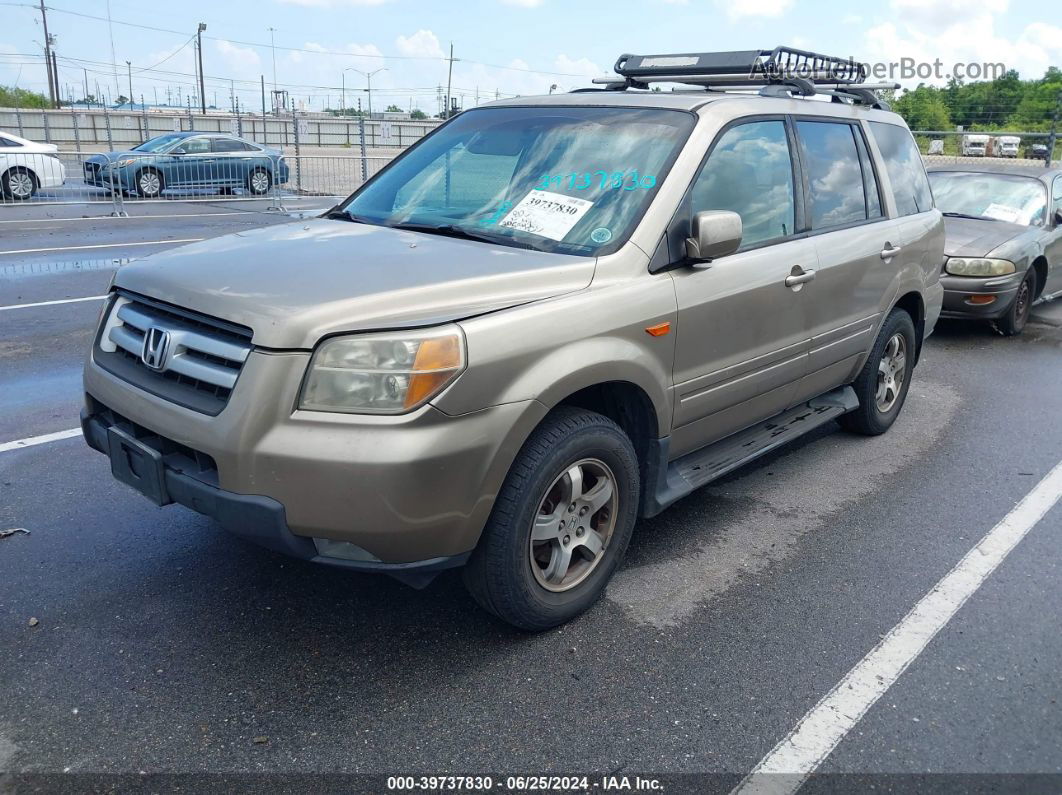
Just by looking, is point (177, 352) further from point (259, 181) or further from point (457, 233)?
point (259, 181)

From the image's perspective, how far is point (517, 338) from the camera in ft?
9.66

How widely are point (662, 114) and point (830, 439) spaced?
260 centimetres

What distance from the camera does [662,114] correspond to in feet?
12.9

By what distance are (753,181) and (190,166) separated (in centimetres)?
1879

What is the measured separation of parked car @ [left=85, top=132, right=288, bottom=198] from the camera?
19297mm

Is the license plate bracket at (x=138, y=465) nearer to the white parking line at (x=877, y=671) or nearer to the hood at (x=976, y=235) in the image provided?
the white parking line at (x=877, y=671)

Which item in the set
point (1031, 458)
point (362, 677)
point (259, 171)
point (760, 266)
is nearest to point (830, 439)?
point (1031, 458)

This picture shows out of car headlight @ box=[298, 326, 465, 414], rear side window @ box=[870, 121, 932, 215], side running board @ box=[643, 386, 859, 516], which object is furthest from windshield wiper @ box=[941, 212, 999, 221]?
car headlight @ box=[298, 326, 465, 414]

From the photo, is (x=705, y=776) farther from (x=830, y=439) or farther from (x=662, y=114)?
(x=830, y=439)


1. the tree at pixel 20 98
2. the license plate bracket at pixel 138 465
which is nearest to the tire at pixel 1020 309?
the license plate bracket at pixel 138 465

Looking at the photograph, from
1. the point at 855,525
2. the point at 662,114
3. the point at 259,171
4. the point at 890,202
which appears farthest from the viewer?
the point at 259,171

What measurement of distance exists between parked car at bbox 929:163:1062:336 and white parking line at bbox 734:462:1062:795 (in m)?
4.30

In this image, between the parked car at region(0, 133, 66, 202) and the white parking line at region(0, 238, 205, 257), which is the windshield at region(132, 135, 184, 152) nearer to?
the parked car at region(0, 133, 66, 202)

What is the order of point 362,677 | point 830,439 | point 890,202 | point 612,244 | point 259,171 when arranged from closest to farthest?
point 362,677, point 612,244, point 890,202, point 830,439, point 259,171
